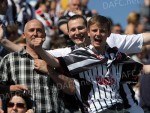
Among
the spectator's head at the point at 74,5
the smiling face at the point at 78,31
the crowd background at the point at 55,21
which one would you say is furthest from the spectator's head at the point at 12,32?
the smiling face at the point at 78,31

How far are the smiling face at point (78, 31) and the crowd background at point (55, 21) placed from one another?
3.03 feet

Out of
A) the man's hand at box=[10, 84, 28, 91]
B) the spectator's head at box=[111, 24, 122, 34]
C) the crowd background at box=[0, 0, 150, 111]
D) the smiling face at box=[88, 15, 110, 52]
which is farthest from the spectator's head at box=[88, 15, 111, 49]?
the spectator's head at box=[111, 24, 122, 34]

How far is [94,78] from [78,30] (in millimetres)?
1448

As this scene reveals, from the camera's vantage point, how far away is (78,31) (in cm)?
988

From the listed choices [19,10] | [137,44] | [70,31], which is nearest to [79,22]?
[70,31]

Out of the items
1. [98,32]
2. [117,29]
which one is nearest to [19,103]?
[98,32]

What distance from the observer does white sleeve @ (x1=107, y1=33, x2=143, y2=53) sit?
912 centimetres

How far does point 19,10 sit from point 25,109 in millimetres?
4443

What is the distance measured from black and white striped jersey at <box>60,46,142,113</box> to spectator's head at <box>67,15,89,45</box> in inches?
44.8

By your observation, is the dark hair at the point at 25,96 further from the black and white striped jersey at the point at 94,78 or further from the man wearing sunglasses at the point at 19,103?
the black and white striped jersey at the point at 94,78

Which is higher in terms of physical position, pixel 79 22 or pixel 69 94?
pixel 79 22

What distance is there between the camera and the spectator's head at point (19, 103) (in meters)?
8.94

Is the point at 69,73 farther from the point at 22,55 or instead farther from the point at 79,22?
the point at 79,22

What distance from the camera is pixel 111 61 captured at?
8.66 m
